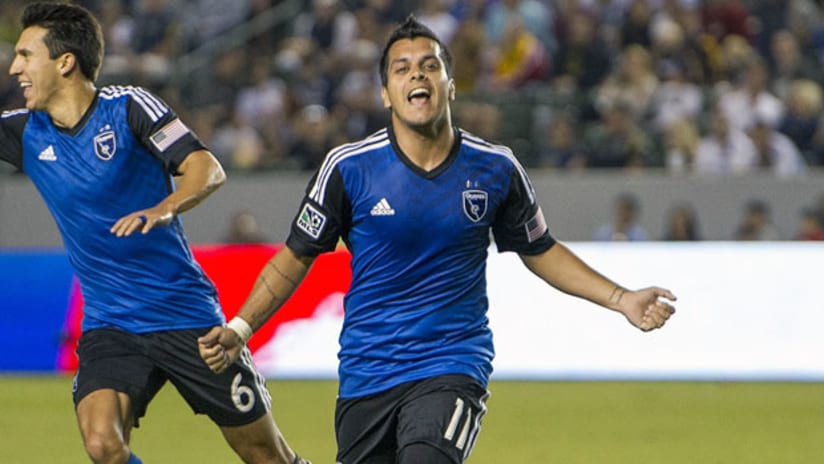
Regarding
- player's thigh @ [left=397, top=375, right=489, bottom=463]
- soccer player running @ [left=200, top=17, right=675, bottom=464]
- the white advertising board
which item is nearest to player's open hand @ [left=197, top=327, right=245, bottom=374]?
soccer player running @ [left=200, top=17, right=675, bottom=464]

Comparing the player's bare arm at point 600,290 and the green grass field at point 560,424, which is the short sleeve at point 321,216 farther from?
the green grass field at point 560,424

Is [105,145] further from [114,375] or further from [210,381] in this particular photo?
[210,381]

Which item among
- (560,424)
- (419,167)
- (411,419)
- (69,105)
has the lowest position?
(560,424)

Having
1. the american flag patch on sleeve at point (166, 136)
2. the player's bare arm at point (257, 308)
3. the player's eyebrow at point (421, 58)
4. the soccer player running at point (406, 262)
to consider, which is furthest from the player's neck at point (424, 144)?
the american flag patch on sleeve at point (166, 136)

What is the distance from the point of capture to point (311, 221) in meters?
6.12

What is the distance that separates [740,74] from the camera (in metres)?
17.8

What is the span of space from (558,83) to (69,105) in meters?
12.0

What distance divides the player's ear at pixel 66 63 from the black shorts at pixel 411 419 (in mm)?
2022

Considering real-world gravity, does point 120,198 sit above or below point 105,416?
above

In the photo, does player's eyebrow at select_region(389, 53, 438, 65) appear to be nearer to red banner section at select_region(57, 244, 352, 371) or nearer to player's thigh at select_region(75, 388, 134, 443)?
player's thigh at select_region(75, 388, 134, 443)

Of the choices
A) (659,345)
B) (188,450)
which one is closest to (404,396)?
(188,450)

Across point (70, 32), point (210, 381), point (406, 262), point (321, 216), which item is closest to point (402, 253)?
point (406, 262)

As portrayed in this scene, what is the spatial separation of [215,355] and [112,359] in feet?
3.95

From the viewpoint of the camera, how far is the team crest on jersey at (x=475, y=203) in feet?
20.1
